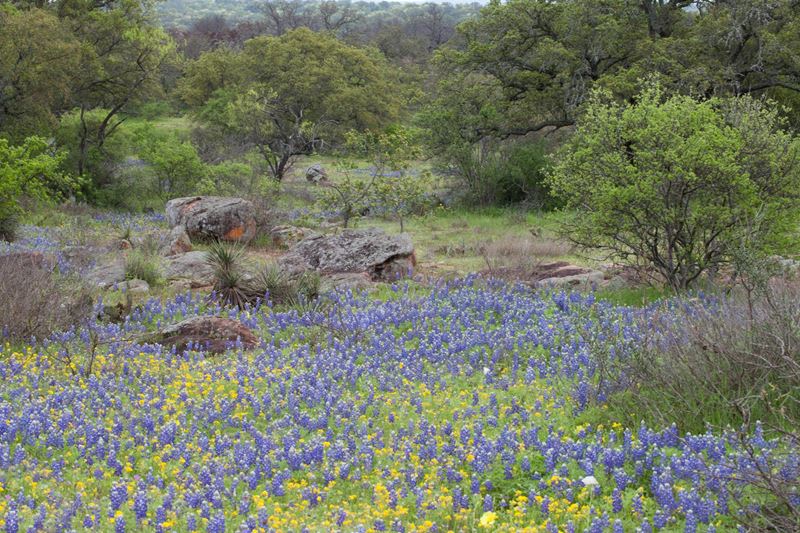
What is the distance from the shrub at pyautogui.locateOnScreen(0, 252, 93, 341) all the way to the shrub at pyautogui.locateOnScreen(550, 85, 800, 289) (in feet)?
24.4

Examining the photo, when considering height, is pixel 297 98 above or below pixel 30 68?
below

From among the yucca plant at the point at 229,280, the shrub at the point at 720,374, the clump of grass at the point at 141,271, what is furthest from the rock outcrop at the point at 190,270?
the shrub at the point at 720,374

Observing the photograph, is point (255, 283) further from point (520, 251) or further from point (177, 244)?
point (520, 251)

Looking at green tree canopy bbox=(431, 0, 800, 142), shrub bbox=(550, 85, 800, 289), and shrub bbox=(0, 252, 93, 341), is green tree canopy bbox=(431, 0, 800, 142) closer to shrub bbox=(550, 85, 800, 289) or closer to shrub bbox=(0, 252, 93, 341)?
shrub bbox=(550, 85, 800, 289)

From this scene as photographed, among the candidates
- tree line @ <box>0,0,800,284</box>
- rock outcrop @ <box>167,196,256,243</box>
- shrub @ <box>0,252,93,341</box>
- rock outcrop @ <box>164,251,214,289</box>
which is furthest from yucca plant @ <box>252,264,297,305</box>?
tree line @ <box>0,0,800,284</box>

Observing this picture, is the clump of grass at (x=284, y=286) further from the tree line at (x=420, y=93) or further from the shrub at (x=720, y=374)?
the tree line at (x=420, y=93)

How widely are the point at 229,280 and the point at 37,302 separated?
321 cm

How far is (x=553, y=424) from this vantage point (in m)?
6.67

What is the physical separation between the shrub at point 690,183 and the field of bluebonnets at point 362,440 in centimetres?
238

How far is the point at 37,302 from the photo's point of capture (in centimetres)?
1012

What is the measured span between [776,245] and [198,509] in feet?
31.6

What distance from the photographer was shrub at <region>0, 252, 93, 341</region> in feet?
32.2

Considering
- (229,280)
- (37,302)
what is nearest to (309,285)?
(229,280)

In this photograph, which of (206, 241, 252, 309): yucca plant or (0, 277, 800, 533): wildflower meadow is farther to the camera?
(206, 241, 252, 309): yucca plant
